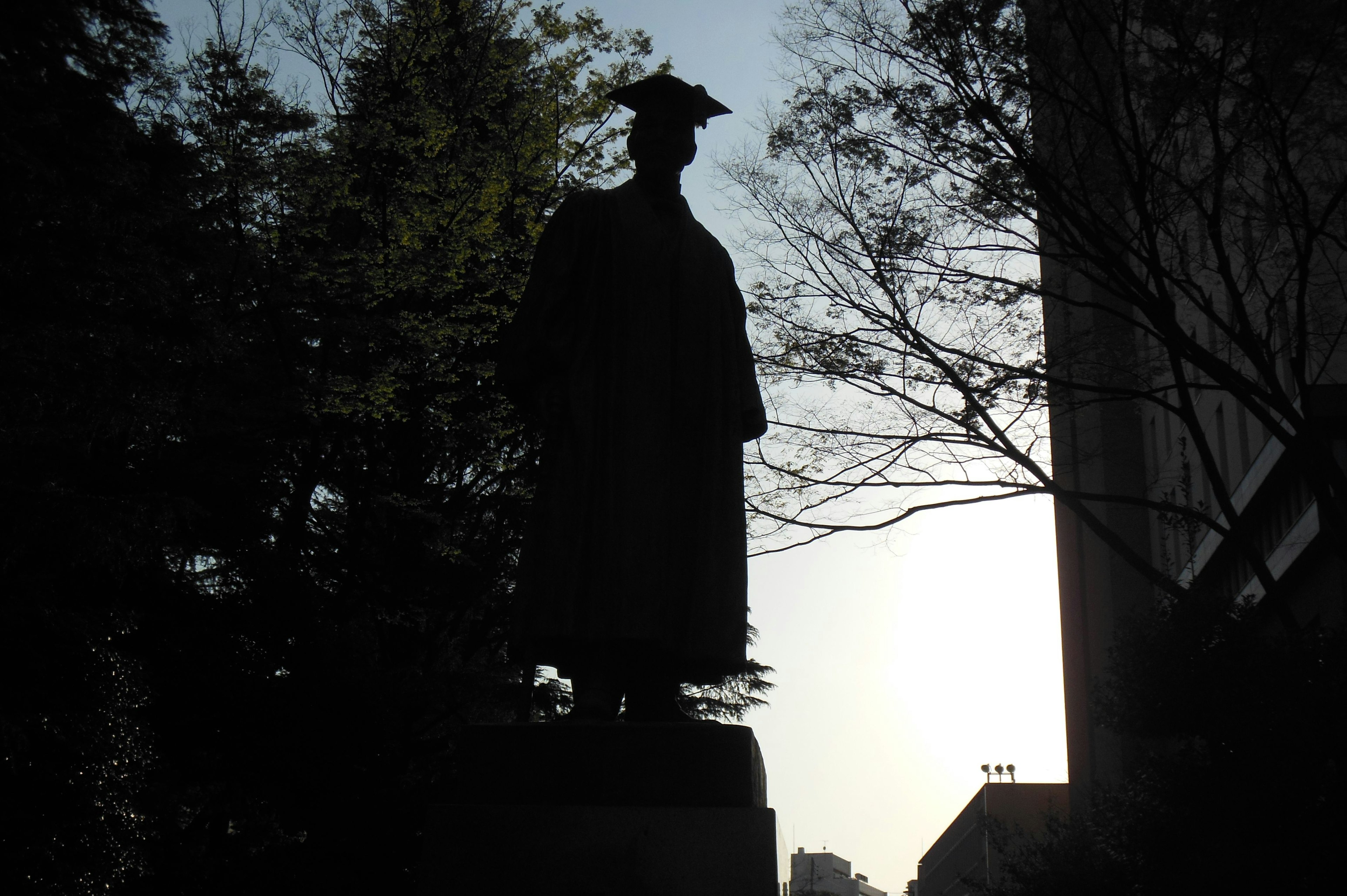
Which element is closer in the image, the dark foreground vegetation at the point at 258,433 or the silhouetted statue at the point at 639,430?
the silhouetted statue at the point at 639,430

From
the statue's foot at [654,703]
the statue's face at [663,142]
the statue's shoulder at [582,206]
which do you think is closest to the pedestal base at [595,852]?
the statue's foot at [654,703]

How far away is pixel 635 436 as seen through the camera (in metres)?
4.30

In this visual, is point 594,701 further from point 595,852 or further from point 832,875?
point 832,875

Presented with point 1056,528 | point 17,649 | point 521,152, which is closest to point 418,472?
point 521,152

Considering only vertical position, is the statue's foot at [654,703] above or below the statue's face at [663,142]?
below

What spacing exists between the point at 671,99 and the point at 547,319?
3.00 ft

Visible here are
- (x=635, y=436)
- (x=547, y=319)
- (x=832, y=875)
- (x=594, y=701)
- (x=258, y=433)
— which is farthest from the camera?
(x=832, y=875)

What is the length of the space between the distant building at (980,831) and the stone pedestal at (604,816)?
3395cm

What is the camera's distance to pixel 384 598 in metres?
11.6

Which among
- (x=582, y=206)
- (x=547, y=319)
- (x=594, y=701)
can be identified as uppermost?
(x=582, y=206)

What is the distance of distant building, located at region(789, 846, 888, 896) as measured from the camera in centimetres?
9531

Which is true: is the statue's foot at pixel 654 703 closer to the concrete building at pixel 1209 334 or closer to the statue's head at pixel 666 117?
the statue's head at pixel 666 117

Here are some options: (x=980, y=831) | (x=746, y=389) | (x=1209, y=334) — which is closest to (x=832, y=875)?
(x=980, y=831)

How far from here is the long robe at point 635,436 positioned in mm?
4121
